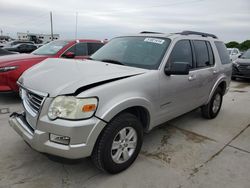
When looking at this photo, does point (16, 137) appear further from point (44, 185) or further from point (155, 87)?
point (155, 87)

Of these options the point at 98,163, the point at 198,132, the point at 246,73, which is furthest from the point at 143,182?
the point at 246,73

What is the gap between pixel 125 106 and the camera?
2586mm

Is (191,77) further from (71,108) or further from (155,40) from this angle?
(71,108)

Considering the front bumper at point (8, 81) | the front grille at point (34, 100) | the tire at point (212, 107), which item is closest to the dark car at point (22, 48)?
the front bumper at point (8, 81)

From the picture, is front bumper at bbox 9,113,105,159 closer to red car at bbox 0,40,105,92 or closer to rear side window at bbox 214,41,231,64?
red car at bbox 0,40,105,92

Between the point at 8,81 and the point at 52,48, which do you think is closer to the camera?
the point at 8,81

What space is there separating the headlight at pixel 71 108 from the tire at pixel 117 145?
1.06 ft

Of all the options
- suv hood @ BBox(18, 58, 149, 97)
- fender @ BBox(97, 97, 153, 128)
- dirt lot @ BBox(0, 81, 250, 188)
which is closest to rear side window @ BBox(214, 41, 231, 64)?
dirt lot @ BBox(0, 81, 250, 188)

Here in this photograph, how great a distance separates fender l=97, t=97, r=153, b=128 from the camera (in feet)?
7.85

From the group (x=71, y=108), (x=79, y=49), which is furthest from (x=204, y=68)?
(x=79, y=49)

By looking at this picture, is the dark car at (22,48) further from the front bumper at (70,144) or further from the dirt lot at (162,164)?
the front bumper at (70,144)

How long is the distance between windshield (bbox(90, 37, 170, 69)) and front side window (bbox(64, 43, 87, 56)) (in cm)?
286

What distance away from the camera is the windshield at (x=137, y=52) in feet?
10.7

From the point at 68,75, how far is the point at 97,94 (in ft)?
1.60
